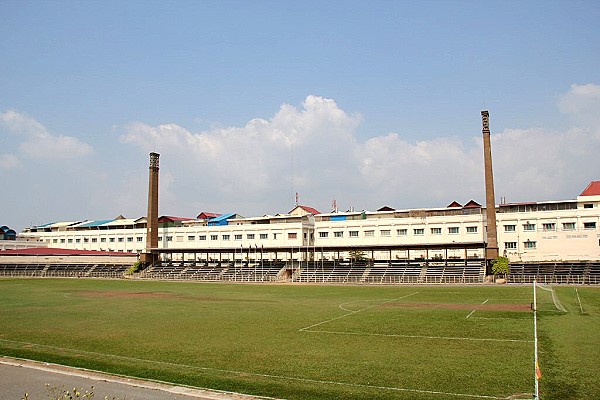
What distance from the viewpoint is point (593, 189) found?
83.2m

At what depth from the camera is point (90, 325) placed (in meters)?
25.8

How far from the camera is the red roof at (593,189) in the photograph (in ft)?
269

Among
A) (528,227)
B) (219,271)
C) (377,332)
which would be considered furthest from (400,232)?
(377,332)

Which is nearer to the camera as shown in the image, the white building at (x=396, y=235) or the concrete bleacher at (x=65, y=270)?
the white building at (x=396, y=235)

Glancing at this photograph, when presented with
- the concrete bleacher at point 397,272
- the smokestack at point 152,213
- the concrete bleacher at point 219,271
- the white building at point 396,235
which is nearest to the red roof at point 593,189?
the white building at point 396,235

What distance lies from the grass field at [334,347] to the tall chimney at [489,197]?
3614 centimetres

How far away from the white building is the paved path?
Result: 60.0 metres

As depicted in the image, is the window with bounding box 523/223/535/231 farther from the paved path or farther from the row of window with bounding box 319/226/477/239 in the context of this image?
the paved path

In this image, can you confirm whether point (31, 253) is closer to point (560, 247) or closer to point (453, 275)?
point (453, 275)

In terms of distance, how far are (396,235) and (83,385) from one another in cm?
7645

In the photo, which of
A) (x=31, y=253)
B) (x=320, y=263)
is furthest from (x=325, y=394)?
(x=31, y=253)

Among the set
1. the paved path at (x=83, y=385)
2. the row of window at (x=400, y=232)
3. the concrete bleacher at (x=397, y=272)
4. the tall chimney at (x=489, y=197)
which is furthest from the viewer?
the row of window at (x=400, y=232)

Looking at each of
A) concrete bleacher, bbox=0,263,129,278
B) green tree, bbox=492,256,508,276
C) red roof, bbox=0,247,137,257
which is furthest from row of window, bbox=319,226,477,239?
red roof, bbox=0,247,137,257

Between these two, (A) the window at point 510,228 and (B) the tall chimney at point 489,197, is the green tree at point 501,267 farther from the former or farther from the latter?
(A) the window at point 510,228
